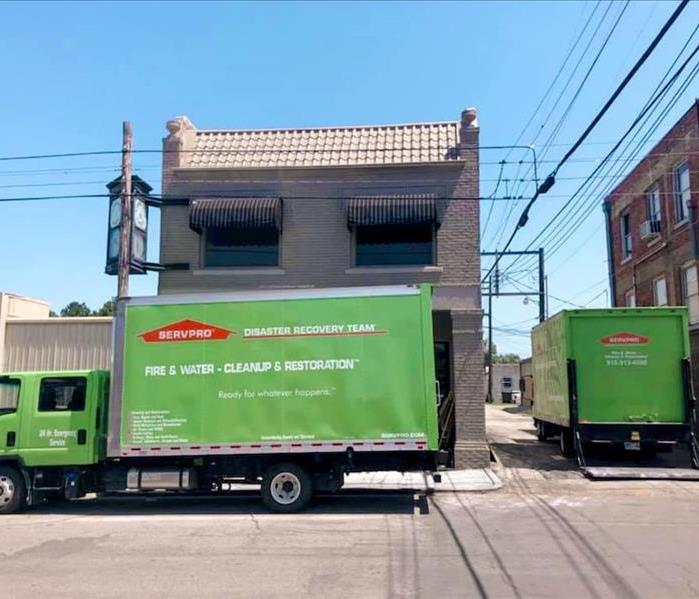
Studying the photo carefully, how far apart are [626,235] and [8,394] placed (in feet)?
80.8

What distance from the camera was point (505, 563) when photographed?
7.13 meters

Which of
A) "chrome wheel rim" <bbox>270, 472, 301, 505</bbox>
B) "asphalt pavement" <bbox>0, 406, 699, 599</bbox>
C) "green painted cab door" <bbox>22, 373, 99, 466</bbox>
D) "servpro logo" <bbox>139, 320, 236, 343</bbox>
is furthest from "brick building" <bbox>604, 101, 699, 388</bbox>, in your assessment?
"green painted cab door" <bbox>22, 373, 99, 466</bbox>

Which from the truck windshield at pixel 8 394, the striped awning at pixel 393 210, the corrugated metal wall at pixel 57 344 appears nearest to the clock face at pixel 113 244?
the corrugated metal wall at pixel 57 344

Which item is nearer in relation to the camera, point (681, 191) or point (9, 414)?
point (9, 414)

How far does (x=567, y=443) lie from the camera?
53.5 feet

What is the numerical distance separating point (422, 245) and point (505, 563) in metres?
10.0

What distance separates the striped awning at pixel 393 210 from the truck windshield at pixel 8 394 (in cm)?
802

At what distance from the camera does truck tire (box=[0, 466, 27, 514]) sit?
1066cm

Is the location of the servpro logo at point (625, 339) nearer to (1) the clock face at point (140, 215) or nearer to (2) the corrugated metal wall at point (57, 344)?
(1) the clock face at point (140, 215)

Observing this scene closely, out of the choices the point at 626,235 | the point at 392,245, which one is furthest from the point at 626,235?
the point at 392,245

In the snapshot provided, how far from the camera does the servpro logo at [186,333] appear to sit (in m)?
11.1

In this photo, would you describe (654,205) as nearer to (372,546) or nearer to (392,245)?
(392,245)

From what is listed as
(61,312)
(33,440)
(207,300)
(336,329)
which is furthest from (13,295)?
(61,312)

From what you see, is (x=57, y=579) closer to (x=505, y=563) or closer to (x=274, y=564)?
(x=274, y=564)
